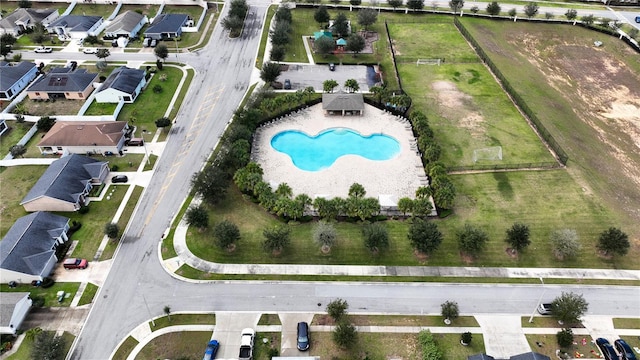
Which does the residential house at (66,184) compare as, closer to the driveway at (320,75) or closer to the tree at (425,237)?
the driveway at (320,75)

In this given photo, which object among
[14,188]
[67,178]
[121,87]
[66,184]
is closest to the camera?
[66,184]

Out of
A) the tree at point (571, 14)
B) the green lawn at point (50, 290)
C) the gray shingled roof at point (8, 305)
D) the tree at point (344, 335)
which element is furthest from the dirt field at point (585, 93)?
the gray shingled roof at point (8, 305)

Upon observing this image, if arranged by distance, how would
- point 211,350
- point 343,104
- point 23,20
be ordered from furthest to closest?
point 23,20, point 343,104, point 211,350

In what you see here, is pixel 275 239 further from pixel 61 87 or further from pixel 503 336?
pixel 61 87

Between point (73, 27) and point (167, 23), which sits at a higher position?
point (167, 23)

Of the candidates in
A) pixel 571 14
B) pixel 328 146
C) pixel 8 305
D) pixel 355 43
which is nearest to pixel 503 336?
pixel 328 146

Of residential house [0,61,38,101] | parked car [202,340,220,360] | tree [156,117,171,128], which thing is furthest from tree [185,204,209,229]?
residential house [0,61,38,101]

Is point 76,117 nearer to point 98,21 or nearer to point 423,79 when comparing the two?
point 98,21

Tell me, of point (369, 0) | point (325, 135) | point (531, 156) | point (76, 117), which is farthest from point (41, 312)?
point (369, 0)
